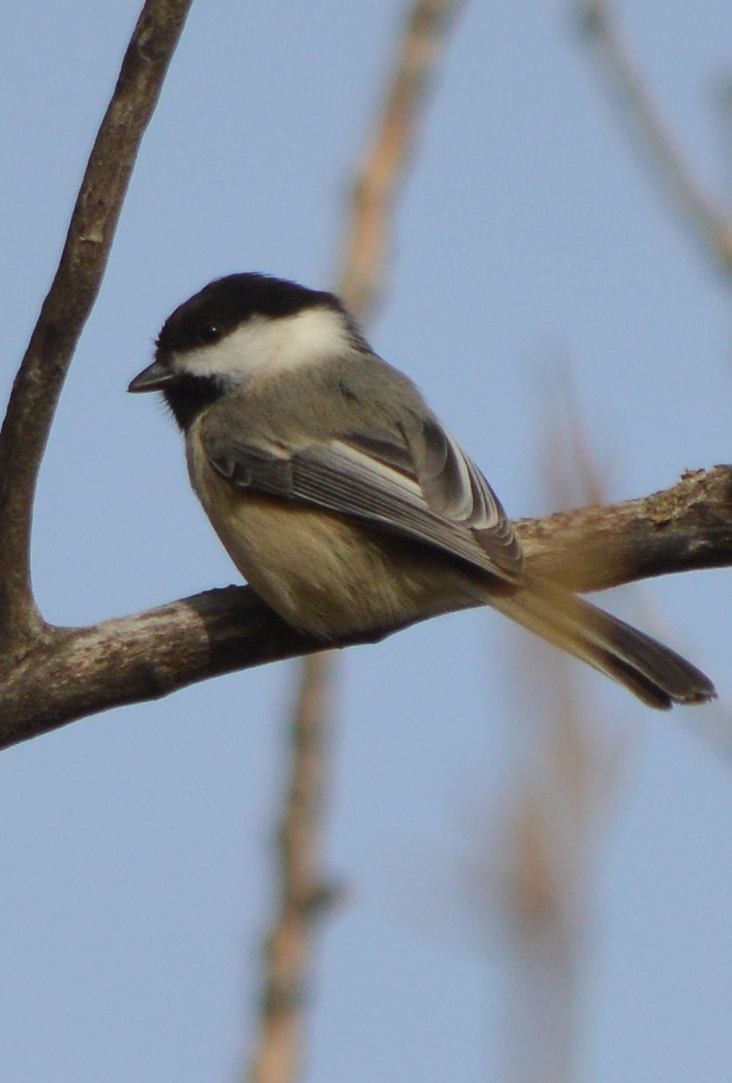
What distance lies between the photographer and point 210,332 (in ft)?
14.3

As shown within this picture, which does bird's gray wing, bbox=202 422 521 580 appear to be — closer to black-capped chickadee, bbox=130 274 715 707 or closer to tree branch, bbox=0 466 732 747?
black-capped chickadee, bbox=130 274 715 707

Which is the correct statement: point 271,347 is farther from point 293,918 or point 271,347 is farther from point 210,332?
point 293,918

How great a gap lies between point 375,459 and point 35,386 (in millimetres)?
997

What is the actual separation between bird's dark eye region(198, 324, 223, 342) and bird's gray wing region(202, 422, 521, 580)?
460 millimetres

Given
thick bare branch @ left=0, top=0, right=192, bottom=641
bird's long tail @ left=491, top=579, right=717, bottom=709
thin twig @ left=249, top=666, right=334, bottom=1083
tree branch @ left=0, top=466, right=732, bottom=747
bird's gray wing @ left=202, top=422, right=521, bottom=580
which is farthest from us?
bird's gray wing @ left=202, top=422, right=521, bottom=580

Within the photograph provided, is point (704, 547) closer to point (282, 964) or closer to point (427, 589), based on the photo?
point (427, 589)

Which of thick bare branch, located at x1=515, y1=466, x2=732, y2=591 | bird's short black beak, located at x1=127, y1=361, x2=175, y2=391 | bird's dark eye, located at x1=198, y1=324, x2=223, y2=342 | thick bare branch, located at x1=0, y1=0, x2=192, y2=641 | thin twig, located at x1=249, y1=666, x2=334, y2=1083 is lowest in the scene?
thin twig, located at x1=249, y1=666, x2=334, y2=1083

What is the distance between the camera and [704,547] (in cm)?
321

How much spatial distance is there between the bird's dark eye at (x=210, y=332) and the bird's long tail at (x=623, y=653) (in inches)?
59.1

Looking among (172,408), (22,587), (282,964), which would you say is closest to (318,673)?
(22,587)

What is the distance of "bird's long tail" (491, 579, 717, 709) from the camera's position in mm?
3098

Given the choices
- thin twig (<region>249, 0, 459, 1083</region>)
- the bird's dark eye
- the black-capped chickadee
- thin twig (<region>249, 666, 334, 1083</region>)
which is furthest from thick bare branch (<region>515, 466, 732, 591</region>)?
the bird's dark eye

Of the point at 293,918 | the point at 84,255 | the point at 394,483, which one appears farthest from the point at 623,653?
the point at 293,918

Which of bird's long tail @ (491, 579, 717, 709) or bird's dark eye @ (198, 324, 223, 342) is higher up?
bird's dark eye @ (198, 324, 223, 342)
